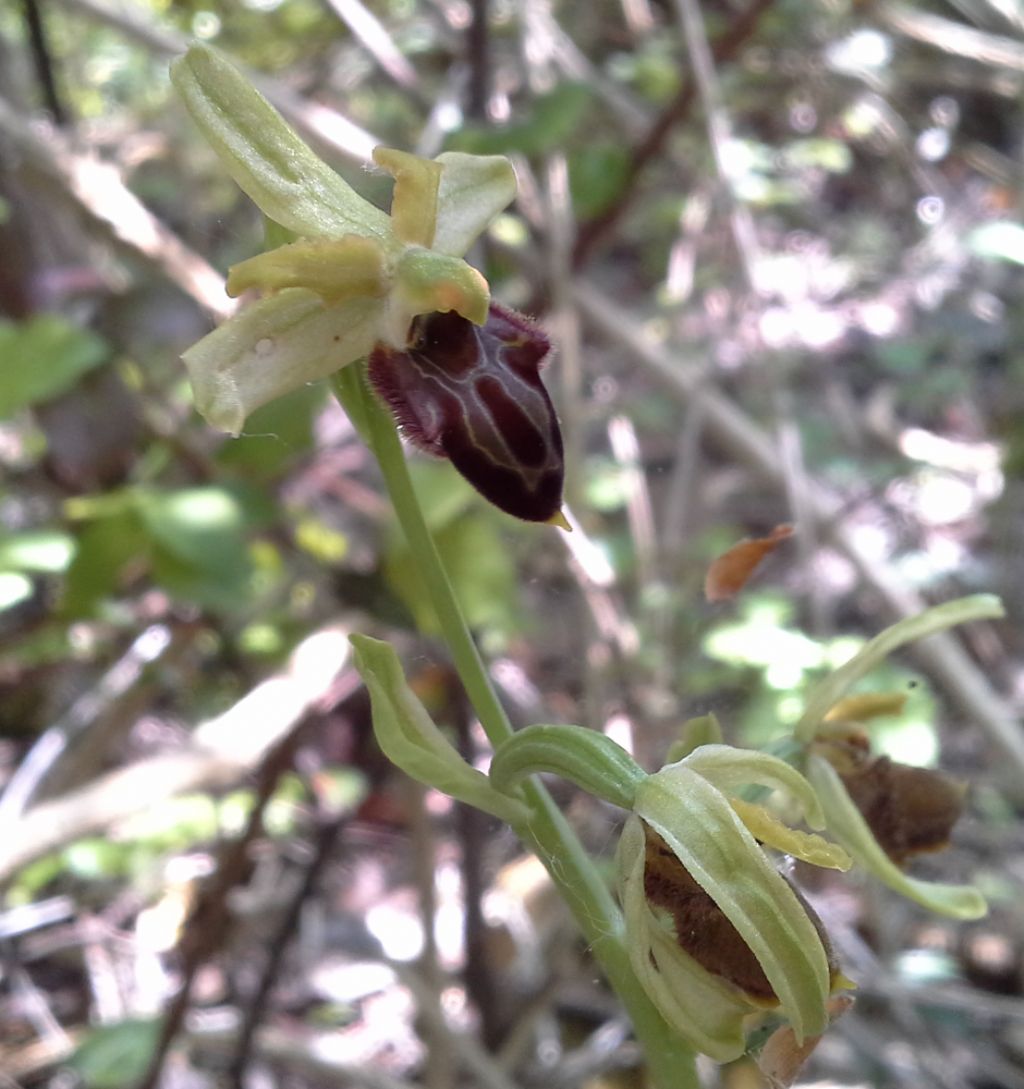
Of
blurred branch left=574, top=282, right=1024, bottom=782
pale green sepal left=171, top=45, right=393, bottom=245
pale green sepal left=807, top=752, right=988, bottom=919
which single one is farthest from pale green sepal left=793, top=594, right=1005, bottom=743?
blurred branch left=574, top=282, right=1024, bottom=782

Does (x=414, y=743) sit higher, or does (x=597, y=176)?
(x=414, y=743)

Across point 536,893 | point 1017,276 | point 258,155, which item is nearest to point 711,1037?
point 258,155

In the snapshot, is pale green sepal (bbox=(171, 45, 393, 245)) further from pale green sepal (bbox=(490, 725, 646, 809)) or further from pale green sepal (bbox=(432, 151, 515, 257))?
pale green sepal (bbox=(490, 725, 646, 809))

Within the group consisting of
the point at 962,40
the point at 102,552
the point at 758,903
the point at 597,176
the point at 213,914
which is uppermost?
the point at 758,903

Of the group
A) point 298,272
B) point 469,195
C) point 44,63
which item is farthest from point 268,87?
point 298,272

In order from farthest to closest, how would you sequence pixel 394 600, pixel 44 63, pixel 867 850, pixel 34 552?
pixel 44 63
pixel 394 600
pixel 34 552
pixel 867 850

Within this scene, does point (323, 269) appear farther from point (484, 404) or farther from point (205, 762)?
point (205, 762)

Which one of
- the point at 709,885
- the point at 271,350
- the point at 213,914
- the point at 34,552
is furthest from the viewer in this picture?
the point at 213,914

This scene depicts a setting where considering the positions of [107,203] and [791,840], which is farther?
[107,203]

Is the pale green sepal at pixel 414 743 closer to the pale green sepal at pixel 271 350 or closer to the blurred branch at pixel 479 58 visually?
the pale green sepal at pixel 271 350
